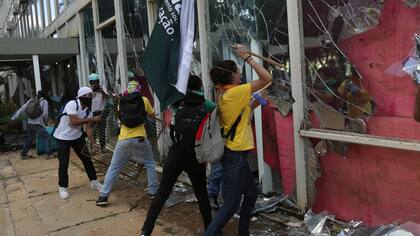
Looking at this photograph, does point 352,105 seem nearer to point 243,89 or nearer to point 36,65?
point 243,89

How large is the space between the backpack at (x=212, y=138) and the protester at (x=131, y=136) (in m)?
1.68

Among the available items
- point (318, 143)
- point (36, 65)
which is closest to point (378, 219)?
point (318, 143)

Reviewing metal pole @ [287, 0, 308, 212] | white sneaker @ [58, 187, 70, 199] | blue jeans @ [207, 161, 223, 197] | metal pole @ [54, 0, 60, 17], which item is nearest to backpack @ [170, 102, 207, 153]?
metal pole @ [287, 0, 308, 212]

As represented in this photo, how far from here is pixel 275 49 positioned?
4629 millimetres

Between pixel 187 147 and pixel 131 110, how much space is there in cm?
153

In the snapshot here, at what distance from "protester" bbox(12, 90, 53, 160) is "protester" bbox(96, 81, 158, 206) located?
15.5 feet

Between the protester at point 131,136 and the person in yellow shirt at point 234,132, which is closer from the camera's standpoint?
the person in yellow shirt at point 234,132

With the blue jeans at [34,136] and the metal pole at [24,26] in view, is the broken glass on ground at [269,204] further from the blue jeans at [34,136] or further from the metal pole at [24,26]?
the metal pole at [24,26]

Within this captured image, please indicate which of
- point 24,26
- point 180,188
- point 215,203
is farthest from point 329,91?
point 24,26

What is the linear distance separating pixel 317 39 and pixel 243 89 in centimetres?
113

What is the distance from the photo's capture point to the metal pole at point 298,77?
4.22 metres

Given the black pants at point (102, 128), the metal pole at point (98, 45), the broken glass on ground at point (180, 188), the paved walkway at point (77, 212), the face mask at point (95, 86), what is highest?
the metal pole at point (98, 45)

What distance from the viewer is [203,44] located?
5797mm

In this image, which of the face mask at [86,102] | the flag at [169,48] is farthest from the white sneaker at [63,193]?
the flag at [169,48]
